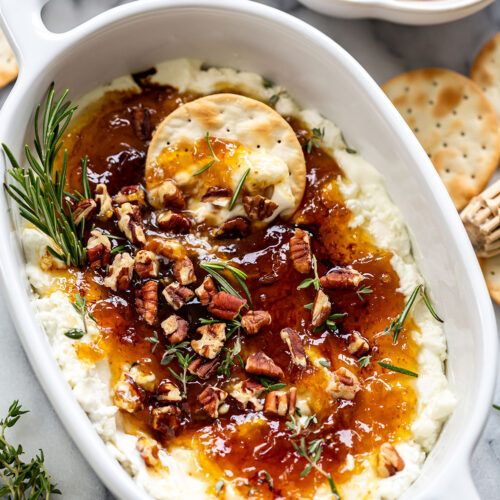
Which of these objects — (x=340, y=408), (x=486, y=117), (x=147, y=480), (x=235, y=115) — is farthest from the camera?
(x=486, y=117)

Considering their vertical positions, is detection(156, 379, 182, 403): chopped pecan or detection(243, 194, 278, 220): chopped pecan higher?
detection(243, 194, 278, 220): chopped pecan

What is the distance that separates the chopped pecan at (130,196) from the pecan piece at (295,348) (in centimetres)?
68

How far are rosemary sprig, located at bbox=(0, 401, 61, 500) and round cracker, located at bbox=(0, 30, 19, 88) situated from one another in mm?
1260

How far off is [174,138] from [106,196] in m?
0.31

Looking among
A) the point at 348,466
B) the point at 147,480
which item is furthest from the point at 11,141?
the point at 348,466

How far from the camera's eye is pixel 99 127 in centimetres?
272

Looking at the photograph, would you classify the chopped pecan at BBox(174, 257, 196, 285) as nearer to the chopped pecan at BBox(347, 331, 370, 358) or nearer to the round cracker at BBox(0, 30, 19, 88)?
the chopped pecan at BBox(347, 331, 370, 358)

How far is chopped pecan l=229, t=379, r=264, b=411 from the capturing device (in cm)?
250

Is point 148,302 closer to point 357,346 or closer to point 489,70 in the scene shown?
point 357,346

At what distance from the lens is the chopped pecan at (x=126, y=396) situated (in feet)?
8.00

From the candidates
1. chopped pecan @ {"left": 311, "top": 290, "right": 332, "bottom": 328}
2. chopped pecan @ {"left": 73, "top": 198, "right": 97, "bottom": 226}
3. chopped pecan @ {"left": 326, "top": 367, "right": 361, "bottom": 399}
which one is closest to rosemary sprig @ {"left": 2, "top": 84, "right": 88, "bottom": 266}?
chopped pecan @ {"left": 73, "top": 198, "right": 97, "bottom": 226}

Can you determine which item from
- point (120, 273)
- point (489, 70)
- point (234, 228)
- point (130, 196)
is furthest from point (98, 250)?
point (489, 70)

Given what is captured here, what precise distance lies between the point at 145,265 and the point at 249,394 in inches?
21.9

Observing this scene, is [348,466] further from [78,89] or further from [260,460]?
[78,89]
